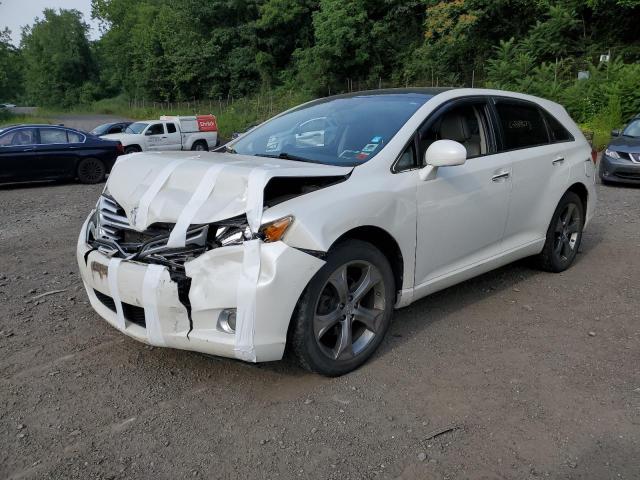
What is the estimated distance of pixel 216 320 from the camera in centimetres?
280

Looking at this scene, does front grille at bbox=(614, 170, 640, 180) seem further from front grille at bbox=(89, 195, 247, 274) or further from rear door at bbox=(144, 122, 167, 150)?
rear door at bbox=(144, 122, 167, 150)

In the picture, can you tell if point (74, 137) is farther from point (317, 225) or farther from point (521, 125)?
Result: point (317, 225)

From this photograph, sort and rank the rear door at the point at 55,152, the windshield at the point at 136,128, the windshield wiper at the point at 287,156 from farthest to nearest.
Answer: the windshield at the point at 136,128 → the rear door at the point at 55,152 → the windshield wiper at the point at 287,156

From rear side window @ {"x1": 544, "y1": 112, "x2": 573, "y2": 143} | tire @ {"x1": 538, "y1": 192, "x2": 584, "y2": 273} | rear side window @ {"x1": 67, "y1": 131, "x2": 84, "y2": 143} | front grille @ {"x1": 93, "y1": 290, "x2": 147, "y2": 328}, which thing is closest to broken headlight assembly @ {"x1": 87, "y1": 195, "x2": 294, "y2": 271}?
front grille @ {"x1": 93, "y1": 290, "x2": 147, "y2": 328}

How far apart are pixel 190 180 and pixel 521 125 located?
9.25ft

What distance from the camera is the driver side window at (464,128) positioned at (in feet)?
12.2

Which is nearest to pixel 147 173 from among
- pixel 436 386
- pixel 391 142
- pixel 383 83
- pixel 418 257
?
pixel 391 142

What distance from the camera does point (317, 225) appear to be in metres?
2.86

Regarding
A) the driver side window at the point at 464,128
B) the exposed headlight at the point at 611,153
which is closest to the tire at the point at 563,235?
the driver side window at the point at 464,128

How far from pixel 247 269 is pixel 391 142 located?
1345 mm

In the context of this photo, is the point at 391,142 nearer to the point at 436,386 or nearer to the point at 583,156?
the point at 436,386

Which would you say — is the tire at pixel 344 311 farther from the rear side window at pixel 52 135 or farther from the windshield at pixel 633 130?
the rear side window at pixel 52 135

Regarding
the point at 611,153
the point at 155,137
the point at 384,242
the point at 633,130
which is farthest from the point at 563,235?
the point at 155,137

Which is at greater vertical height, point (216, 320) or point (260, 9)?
point (260, 9)
